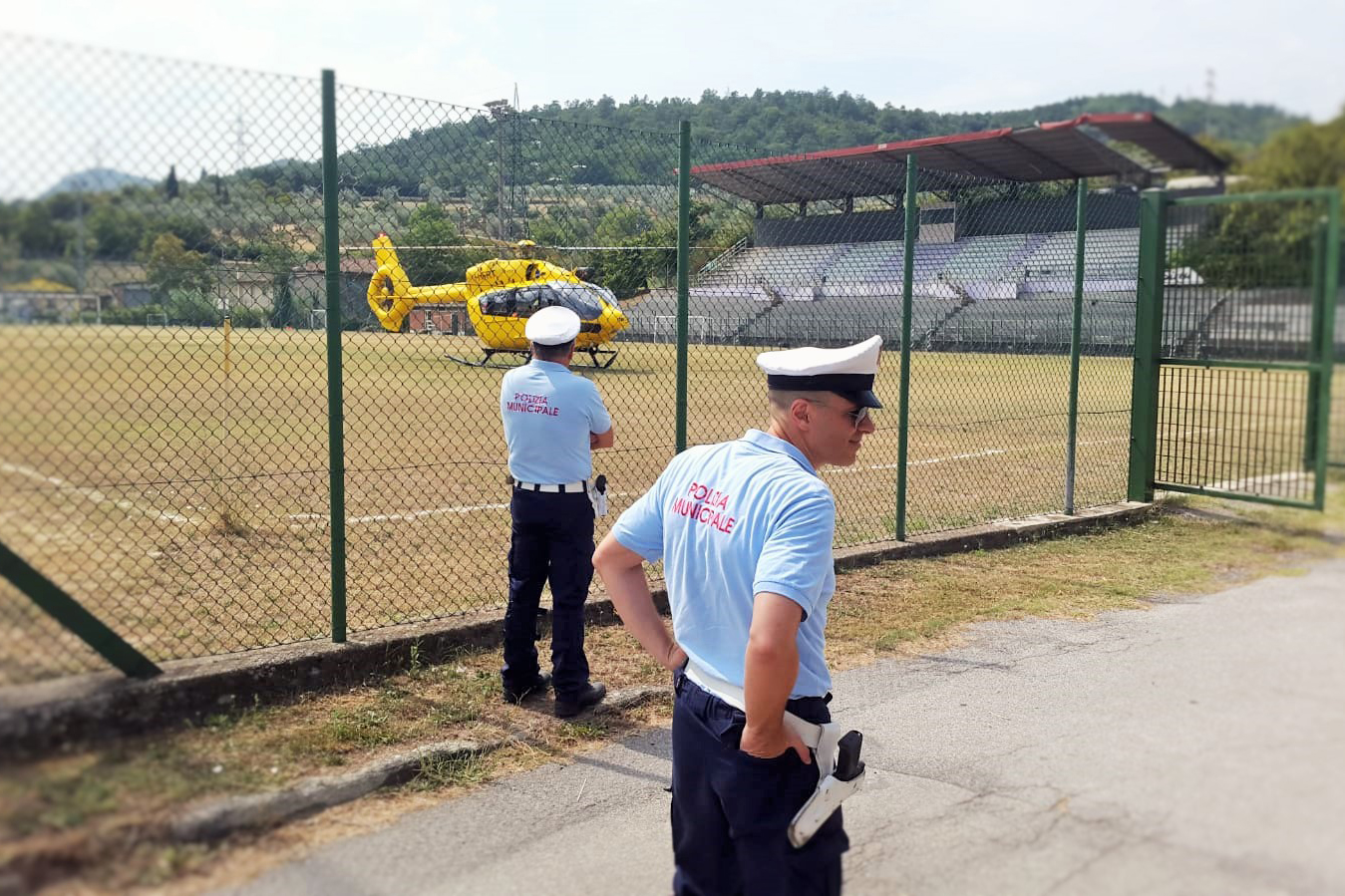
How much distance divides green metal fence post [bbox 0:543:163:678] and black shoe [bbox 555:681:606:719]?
5.95 feet

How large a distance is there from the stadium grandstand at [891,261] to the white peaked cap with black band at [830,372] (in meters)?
0.94

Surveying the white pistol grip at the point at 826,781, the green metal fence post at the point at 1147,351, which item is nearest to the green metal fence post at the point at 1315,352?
the green metal fence post at the point at 1147,351

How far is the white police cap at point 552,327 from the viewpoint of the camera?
5.42 metres

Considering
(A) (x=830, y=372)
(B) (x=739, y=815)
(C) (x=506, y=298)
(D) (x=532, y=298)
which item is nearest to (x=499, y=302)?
(C) (x=506, y=298)

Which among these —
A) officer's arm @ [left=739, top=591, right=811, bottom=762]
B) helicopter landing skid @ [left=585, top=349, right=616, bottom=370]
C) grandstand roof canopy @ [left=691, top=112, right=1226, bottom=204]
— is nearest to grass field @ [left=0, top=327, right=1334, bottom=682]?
helicopter landing skid @ [left=585, top=349, right=616, bottom=370]

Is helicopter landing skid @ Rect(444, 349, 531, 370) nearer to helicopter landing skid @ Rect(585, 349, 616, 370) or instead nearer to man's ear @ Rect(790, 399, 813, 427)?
helicopter landing skid @ Rect(585, 349, 616, 370)

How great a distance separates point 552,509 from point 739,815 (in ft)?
9.47

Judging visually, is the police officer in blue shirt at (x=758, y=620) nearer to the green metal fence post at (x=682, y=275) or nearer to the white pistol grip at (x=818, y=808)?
the white pistol grip at (x=818, y=808)

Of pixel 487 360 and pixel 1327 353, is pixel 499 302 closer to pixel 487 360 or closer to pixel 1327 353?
pixel 487 360

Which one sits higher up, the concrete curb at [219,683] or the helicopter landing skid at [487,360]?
the helicopter landing skid at [487,360]

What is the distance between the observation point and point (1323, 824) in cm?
175

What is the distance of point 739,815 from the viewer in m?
2.64

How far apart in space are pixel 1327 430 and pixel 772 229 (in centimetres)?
595

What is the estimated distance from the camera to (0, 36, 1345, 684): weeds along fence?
13.4 ft
